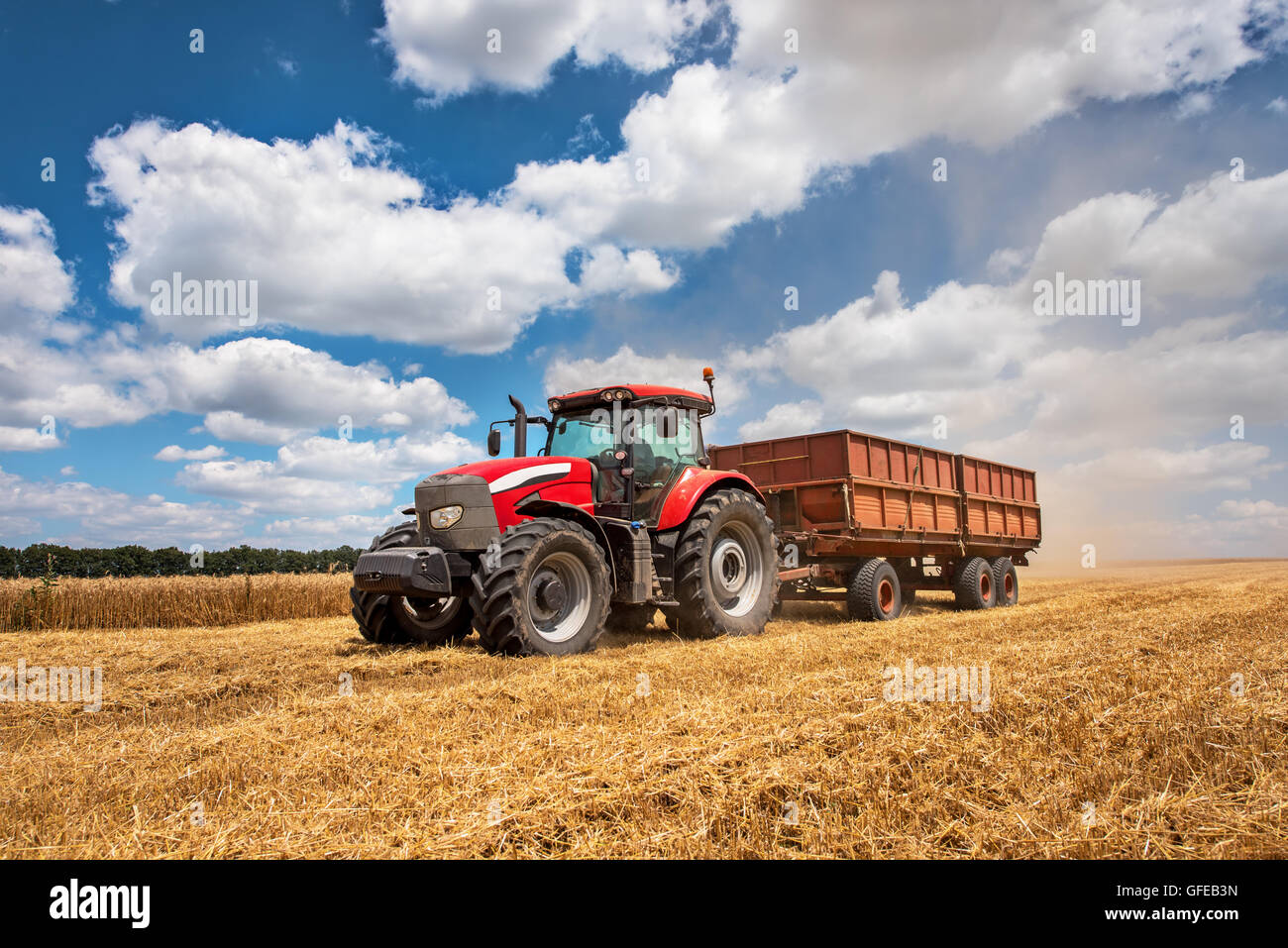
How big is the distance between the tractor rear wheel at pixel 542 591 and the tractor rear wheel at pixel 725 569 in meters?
1.17

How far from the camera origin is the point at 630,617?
28.8ft

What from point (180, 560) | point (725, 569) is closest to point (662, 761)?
point (725, 569)

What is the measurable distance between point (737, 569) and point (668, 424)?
2119 mm

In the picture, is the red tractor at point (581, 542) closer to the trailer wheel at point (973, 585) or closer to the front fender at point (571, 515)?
the front fender at point (571, 515)

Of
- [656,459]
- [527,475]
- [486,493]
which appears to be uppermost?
[656,459]

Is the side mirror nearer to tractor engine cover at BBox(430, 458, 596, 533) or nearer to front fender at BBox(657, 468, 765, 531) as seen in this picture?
front fender at BBox(657, 468, 765, 531)

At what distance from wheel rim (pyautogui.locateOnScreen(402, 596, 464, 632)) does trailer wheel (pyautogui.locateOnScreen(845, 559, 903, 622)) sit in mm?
5504

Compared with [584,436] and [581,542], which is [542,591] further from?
[584,436]

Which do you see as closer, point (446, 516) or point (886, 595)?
point (446, 516)

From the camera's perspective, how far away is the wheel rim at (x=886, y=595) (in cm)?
1064
